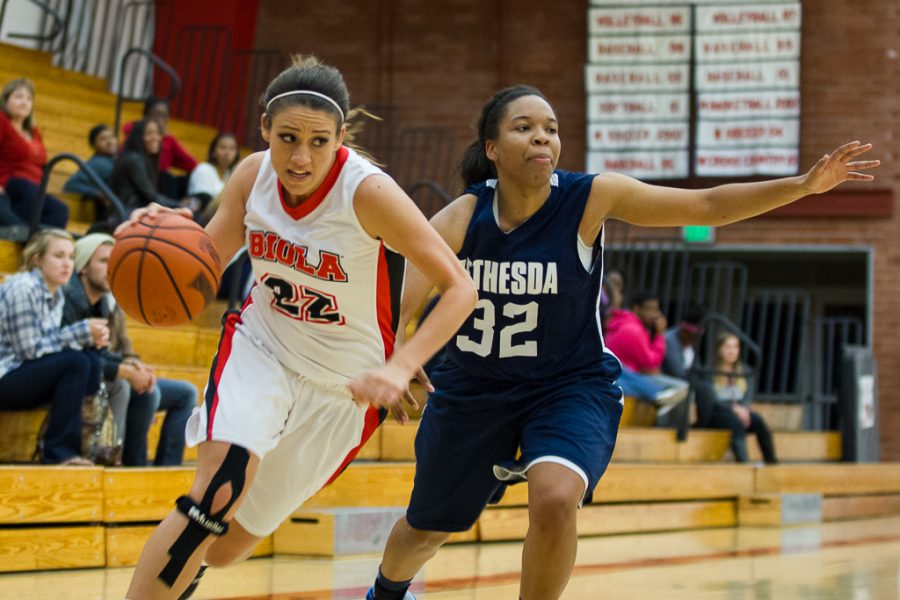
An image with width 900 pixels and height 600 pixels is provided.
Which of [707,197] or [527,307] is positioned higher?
[707,197]

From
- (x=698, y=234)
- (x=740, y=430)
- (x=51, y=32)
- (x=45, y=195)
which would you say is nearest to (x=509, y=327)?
(x=45, y=195)

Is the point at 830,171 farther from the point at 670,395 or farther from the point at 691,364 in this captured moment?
the point at 691,364

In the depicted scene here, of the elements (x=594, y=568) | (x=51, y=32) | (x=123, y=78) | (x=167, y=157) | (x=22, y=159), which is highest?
(x=51, y=32)

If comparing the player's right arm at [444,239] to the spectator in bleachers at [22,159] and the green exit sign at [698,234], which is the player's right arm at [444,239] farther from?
the green exit sign at [698,234]

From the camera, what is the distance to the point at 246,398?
351 cm

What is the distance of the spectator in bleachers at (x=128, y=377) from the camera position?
6426 mm

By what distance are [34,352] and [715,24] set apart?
919cm

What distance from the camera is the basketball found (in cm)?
351

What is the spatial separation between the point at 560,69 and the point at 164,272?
36.1 ft

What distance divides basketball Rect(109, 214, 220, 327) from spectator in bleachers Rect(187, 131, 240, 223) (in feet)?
17.7

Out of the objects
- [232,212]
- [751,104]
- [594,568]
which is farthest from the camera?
[751,104]

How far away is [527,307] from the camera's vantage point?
13.3 ft

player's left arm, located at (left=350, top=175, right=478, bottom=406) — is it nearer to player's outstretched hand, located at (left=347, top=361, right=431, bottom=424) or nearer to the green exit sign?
player's outstretched hand, located at (left=347, top=361, right=431, bottom=424)

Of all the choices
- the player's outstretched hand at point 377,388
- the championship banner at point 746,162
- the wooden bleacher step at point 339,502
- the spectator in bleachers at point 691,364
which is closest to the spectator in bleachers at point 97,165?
the wooden bleacher step at point 339,502
